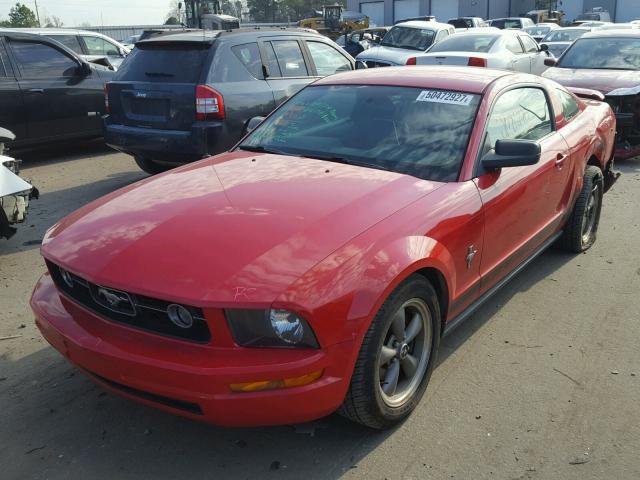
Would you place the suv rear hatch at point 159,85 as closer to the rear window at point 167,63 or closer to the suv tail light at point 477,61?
the rear window at point 167,63

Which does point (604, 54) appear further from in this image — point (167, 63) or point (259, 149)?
point (259, 149)

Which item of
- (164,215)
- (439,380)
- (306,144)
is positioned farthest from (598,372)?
(164,215)

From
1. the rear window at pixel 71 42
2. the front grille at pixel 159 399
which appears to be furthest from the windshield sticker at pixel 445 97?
the rear window at pixel 71 42

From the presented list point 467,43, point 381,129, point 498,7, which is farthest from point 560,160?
point 498,7

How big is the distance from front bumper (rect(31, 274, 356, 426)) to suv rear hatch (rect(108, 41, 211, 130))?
13.3 ft

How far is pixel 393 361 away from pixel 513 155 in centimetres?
137

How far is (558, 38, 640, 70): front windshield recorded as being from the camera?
9.15 m

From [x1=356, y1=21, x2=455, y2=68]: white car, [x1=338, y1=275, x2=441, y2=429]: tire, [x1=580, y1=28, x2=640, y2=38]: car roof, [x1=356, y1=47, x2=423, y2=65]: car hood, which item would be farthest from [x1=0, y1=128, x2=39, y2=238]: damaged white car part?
[x1=356, y1=21, x2=455, y2=68]: white car

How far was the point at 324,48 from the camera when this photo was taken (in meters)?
7.90

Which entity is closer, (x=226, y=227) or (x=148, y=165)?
(x=226, y=227)

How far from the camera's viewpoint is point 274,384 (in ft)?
7.78

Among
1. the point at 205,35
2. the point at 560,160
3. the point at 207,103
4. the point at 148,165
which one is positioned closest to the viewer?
the point at 560,160

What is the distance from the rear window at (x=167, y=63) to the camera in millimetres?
6383

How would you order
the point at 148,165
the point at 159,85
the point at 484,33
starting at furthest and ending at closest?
1. the point at 484,33
2. the point at 148,165
3. the point at 159,85
